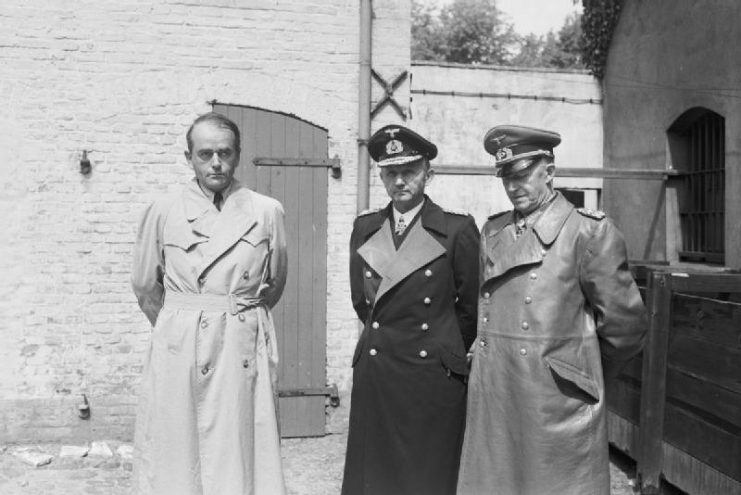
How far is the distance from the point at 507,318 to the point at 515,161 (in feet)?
2.16

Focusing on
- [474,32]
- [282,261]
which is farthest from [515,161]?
[474,32]

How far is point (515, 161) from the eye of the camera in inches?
139

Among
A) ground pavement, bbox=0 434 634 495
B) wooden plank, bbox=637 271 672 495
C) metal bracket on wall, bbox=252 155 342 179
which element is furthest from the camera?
metal bracket on wall, bbox=252 155 342 179

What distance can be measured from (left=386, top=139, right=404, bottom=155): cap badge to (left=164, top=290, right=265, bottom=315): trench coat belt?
0.95 metres

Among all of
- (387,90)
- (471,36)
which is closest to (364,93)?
(387,90)

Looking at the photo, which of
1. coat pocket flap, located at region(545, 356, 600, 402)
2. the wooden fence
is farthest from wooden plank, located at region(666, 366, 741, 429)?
coat pocket flap, located at region(545, 356, 600, 402)

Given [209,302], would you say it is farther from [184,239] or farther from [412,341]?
[412,341]

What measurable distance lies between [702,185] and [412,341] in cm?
824

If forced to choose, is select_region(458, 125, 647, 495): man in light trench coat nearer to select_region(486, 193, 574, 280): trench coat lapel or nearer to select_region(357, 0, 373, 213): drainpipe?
select_region(486, 193, 574, 280): trench coat lapel

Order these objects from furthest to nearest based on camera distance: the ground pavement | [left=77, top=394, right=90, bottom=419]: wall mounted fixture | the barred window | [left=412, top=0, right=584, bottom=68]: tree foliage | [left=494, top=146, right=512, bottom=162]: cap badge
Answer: [left=412, top=0, right=584, bottom=68]: tree foliage < the barred window < [left=77, top=394, right=90, bottom=419]: wall mounted fixture < the ground pavement < [left=494, top=146, right=512, bottom=162]: cap badge

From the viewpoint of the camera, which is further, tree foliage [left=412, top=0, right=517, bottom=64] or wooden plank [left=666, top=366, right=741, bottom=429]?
tree foliage [left=412, top=0, right=517, bottom=64]

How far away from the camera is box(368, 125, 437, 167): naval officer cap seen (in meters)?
3.86

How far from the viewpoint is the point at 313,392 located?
24.2 ft

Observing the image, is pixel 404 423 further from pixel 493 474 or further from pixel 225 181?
pixel 225 181
